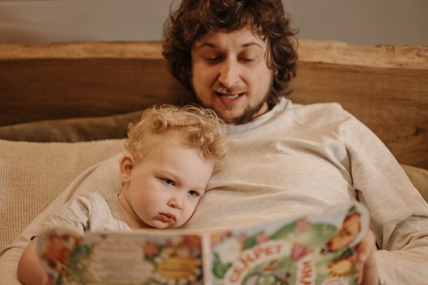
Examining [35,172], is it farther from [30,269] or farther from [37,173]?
[30,269]

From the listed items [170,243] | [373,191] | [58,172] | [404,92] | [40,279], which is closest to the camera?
[170,243]

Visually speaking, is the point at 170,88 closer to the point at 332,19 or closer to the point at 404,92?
the point at 332,19

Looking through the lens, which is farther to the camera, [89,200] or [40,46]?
[40,46]

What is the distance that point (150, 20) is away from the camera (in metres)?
1.87

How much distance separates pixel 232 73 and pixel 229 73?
0.01 meters

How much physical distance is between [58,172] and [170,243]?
88 centimetres

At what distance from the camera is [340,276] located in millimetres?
875

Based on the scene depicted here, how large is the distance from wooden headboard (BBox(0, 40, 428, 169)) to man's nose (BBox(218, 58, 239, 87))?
362 millimetres

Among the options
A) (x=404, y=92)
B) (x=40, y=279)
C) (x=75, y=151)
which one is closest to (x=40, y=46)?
(x=75, y=151)

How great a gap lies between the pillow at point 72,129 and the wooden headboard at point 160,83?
0.10 meters

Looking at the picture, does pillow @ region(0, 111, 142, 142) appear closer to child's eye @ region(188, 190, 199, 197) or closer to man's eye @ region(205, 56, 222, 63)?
man's eye @ region(205, 56, 222, 63)

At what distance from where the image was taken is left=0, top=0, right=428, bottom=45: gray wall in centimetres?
182

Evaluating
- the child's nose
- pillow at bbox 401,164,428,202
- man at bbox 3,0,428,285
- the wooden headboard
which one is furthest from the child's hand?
the wooden headboard

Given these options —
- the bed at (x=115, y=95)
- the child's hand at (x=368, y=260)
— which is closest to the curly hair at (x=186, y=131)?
the bed at (x=115, y=95)
